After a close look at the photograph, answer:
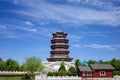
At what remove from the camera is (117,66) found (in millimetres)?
56875

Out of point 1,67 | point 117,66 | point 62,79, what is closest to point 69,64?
point 117,66

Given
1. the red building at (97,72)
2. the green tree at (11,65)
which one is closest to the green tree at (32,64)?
the red building at (97,72)

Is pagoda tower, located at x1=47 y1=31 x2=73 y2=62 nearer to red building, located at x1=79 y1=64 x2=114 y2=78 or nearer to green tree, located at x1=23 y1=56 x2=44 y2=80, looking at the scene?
green tree, located at x1=23 y1=56 x2=44 y2=80

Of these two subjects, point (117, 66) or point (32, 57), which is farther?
point (117, 66)

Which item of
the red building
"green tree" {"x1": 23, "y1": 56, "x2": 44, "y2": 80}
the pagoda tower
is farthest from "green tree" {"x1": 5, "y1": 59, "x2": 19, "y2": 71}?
the red building

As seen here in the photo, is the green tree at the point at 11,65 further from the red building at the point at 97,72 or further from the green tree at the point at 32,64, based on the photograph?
the red building at the point at 97,72

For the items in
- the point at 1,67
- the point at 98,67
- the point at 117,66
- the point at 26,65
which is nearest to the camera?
the point at 98,67

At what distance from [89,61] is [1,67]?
2451 cm

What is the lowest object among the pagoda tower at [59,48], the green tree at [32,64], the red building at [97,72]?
the red building at [97,72]

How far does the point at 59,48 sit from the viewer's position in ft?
229

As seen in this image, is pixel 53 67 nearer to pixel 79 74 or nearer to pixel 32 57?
pixel 32 57

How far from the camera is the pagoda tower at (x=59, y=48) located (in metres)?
69.0

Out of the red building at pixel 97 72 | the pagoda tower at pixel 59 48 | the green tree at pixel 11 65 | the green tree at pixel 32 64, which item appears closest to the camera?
the red building at pixel 97 72

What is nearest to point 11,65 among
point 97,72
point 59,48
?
point 59,48
